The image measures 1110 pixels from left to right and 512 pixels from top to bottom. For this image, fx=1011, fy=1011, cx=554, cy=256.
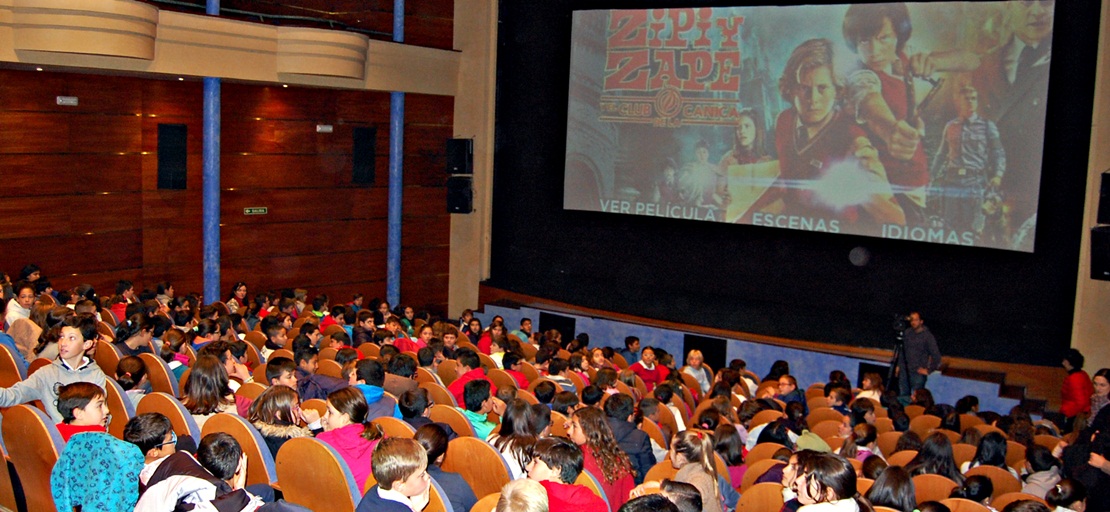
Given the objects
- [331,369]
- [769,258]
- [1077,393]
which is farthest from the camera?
[769,258]

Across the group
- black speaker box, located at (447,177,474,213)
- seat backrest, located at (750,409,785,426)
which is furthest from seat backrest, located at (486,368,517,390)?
black speaker box, located at (447,177,474,213)

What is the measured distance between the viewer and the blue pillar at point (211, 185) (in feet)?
37.0

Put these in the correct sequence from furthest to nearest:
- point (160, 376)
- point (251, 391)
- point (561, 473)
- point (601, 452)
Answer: point (160, 376), point (251, 391), point (601, 452), point (561, 473)

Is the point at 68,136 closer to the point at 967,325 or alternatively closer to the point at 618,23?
the point at 618,23

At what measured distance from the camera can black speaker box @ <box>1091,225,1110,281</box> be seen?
858 cm

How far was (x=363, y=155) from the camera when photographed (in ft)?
44.9

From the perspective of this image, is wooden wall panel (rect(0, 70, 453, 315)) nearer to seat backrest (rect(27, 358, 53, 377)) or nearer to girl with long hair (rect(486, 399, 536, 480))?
seat backrest (rect(27, 358, 53, 377))

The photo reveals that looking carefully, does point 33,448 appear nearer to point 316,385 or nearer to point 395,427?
point 395,427

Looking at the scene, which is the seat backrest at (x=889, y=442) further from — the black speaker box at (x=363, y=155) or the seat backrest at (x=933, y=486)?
the black speaker box at (x=363, y=155)

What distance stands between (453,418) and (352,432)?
1079 mm

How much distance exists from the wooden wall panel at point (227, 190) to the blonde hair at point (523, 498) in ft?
30.1

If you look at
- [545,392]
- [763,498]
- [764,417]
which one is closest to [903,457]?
[764,417]

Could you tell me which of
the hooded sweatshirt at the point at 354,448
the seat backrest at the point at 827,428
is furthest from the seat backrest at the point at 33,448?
the seat backrest at the point at 827,428

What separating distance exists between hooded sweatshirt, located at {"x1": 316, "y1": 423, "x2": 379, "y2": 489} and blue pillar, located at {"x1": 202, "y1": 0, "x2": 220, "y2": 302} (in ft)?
26.4
